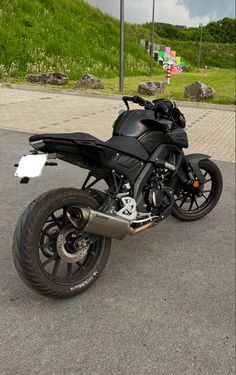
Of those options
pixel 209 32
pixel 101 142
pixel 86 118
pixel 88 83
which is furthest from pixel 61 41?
pixel 209 32

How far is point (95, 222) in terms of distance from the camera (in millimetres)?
2479

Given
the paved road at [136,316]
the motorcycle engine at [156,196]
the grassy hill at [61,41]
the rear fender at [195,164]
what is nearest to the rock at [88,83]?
the grassy hill at [61,41]

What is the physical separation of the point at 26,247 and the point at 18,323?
506 millimetres

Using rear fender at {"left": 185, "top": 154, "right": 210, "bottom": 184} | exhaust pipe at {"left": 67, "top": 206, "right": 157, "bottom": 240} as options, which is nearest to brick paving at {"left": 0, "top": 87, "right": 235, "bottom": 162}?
rear fender at {"left": 185, "top": 154, "right": 210, "bottom": 184}

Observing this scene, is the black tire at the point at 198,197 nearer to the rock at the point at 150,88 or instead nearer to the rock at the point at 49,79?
the rock at the point at 150,88

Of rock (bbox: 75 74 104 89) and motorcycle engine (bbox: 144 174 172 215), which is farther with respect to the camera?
rock (bbox: 75 74 104 89)

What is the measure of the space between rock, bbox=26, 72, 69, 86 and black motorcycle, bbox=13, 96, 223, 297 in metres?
13.6

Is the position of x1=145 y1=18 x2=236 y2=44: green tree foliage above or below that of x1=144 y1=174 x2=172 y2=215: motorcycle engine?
above

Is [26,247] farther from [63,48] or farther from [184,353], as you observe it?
[63,48]

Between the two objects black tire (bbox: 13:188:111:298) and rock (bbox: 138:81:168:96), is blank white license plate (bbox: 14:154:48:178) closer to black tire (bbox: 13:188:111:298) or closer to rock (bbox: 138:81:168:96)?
black tire (bbox: 13:188:111:298)

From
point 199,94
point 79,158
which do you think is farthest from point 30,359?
point 199,94

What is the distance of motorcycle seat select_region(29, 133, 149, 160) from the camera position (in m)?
2.39

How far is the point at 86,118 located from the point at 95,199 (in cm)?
698

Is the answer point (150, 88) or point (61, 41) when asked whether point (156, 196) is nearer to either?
point (150, 88)
